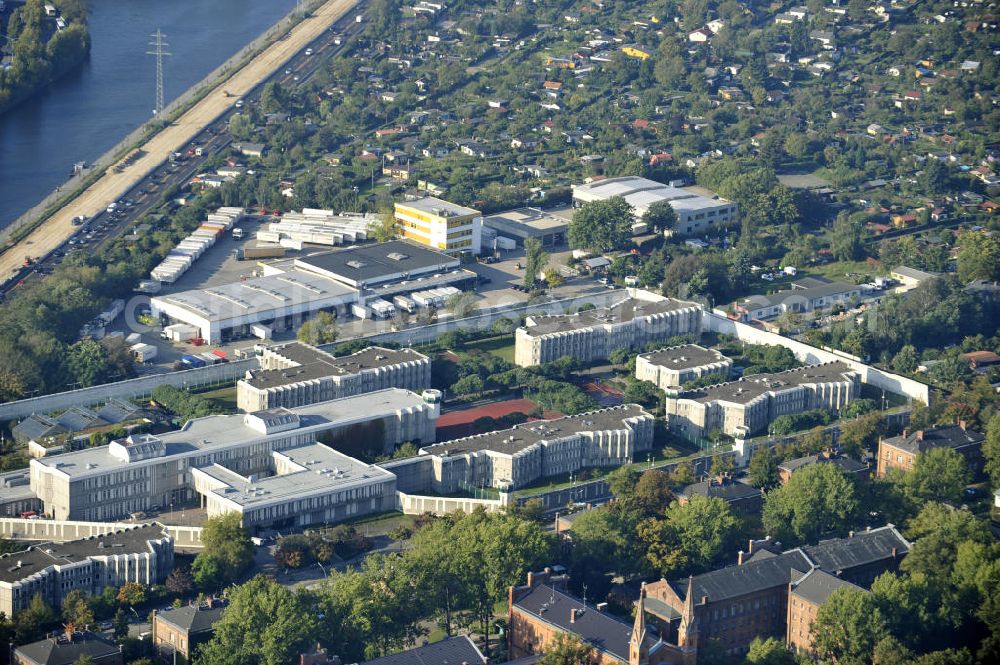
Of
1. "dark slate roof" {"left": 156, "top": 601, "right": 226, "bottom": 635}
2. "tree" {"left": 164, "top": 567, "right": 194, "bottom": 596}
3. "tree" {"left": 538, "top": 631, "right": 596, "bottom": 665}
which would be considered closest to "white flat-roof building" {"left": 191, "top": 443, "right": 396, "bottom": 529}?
"tree" {"left": 164, "top": 567, "right": 194, "bottom": 596}

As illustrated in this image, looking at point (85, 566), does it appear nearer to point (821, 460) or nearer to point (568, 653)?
point (568, 653)

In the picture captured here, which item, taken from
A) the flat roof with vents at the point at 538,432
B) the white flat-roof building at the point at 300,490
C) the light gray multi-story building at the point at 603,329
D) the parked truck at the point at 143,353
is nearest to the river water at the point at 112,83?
the parked truck at the point at 143,353

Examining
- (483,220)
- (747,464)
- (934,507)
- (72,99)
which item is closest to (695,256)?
(483,220)

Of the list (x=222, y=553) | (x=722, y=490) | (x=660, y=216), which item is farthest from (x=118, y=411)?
(x=660, y=216)

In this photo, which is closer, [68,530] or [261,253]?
[68,530]

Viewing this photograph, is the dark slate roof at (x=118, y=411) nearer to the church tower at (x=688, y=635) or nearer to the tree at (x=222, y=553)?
the tree at (x=222, y=553)

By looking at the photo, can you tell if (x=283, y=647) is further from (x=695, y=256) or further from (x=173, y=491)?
(x=695, y=256)

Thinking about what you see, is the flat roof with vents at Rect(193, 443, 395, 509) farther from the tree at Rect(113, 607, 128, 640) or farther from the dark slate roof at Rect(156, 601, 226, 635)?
the dark slate roof at Rect(156, 601, 226, 635)
